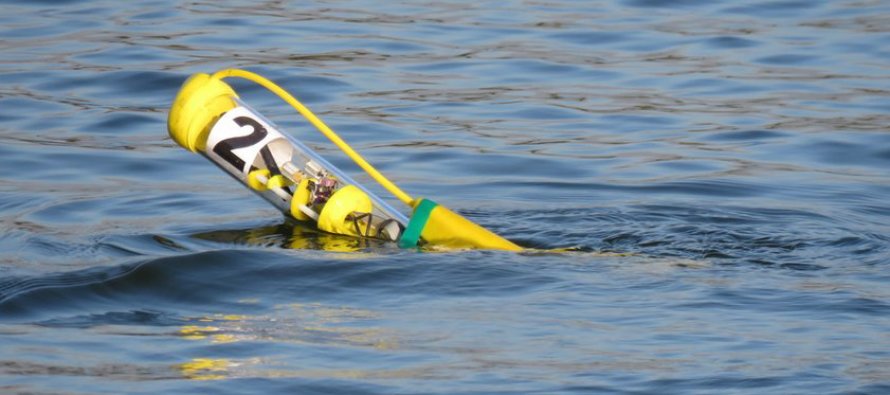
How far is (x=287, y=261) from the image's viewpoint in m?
6.20

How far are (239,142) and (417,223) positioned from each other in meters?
0.84

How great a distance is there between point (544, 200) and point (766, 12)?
21.5ft

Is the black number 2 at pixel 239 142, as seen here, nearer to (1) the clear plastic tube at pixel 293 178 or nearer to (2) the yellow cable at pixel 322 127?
(1) the clear plastic tube at pixel 293 178

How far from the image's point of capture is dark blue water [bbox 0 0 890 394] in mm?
5035

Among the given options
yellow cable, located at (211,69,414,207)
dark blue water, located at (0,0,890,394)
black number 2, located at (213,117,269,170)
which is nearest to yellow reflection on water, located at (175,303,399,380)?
dark blue water, located at (0,0,890,394)

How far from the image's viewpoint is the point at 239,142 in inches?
260

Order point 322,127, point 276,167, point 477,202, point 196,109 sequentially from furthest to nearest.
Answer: point 477,202
point 276,167
point 196,109
point 322,127

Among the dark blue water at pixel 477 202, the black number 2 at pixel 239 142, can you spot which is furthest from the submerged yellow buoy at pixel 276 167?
the dark blue water at pixel 477 202

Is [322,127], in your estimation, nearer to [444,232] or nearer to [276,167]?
[276,167]

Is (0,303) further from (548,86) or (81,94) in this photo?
(548,86)

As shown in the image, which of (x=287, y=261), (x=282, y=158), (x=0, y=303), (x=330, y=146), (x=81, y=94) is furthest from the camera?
(x=81, y=94)

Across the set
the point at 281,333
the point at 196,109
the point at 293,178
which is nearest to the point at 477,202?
the point at 293,178

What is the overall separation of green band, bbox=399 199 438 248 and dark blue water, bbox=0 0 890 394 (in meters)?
0.08

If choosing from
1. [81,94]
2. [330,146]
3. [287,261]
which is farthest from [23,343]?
[81,94]
